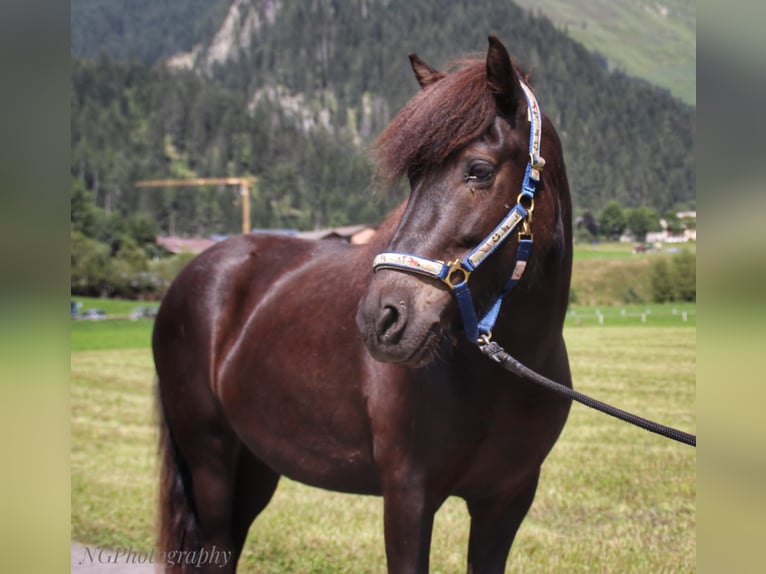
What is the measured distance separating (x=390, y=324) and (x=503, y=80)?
0.83 meters

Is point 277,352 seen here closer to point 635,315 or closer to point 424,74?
point 424,74

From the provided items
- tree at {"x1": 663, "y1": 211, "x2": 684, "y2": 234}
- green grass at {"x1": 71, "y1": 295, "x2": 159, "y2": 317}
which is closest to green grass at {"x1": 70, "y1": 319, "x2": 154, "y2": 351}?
green grass at {"x1": 71, "y1": 295, "x2": 159, "y2": 317}

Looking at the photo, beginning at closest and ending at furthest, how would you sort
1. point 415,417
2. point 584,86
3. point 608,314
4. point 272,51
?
point 415,417
point 608,314
point 584,86
point 272,51

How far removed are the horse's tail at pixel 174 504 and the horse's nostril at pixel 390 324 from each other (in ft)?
7.47

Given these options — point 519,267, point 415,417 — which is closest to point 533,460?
point 415,417

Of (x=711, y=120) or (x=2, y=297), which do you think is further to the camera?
(x=711, y=120)

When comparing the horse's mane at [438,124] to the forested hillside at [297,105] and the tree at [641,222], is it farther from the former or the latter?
the forested hillside at [297,105]

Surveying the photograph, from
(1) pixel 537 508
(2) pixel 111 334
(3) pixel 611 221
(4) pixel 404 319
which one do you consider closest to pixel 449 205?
(4) pixel 404 319

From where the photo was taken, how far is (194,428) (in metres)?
3.64

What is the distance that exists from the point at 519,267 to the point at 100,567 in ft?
13.1

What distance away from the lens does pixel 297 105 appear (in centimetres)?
14650

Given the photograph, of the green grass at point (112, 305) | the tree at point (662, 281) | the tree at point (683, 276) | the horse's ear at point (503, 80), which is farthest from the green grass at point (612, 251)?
the green grass at point (112, 305)

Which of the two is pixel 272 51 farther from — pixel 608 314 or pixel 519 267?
pixel 519 267

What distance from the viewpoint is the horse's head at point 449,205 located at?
2.03 meters
